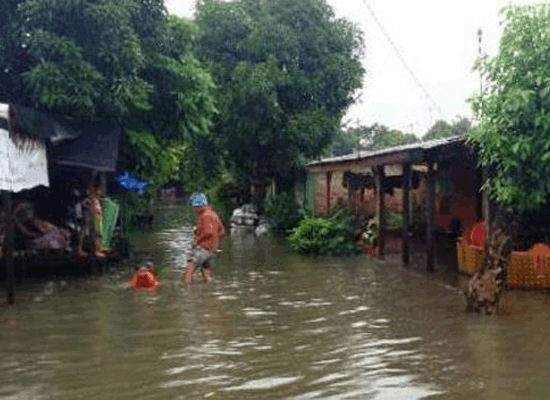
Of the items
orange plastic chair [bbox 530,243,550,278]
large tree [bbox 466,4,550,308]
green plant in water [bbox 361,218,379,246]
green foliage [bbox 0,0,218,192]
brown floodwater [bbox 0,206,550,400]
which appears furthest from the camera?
green plant in water [bbox 361,218,379,246]

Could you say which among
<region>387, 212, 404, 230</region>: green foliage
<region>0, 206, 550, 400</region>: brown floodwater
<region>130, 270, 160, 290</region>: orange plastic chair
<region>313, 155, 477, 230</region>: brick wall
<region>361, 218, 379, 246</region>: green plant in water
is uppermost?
<region>313, 155, 477, 230</region>: brick wall

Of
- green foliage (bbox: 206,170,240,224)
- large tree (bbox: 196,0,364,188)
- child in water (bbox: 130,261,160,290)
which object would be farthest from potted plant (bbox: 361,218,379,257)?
green foliage (bbox: 206,170,240,224)

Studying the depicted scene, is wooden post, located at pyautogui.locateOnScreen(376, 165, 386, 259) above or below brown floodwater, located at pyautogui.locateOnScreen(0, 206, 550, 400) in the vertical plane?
above

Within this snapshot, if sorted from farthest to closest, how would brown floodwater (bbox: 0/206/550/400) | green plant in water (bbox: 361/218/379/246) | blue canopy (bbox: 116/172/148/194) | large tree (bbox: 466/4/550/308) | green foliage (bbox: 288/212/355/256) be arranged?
blue canopy (bbox: 116/172/148/194) < green plant in water (bbox: 361/218/379/246) < green foliage (bbox: 288/212/355/256) < large tree (bbox: 466/4/550/308) < brown floodwater (bbox: 0/206/550/400)

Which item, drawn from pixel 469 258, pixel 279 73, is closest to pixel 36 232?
pixel 469 258

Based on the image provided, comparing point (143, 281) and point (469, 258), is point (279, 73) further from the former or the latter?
point (143, 281)

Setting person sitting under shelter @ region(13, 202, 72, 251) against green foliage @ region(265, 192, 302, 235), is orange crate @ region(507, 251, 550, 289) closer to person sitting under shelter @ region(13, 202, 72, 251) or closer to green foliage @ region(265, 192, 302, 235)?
person sitting under shelter @ region(13, 202, 72, 251)

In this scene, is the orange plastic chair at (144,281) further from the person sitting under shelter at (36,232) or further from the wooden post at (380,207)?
the wooden post at (380,207)

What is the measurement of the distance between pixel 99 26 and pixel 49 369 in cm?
877

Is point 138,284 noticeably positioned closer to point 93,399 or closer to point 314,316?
point 314,316

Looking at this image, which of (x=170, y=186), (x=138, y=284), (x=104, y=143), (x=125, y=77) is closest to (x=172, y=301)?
(x=138, y=284)

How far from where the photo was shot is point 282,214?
2784 centimetres

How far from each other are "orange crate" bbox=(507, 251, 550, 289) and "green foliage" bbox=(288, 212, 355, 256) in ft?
23.9

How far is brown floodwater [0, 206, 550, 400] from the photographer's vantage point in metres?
6.80
